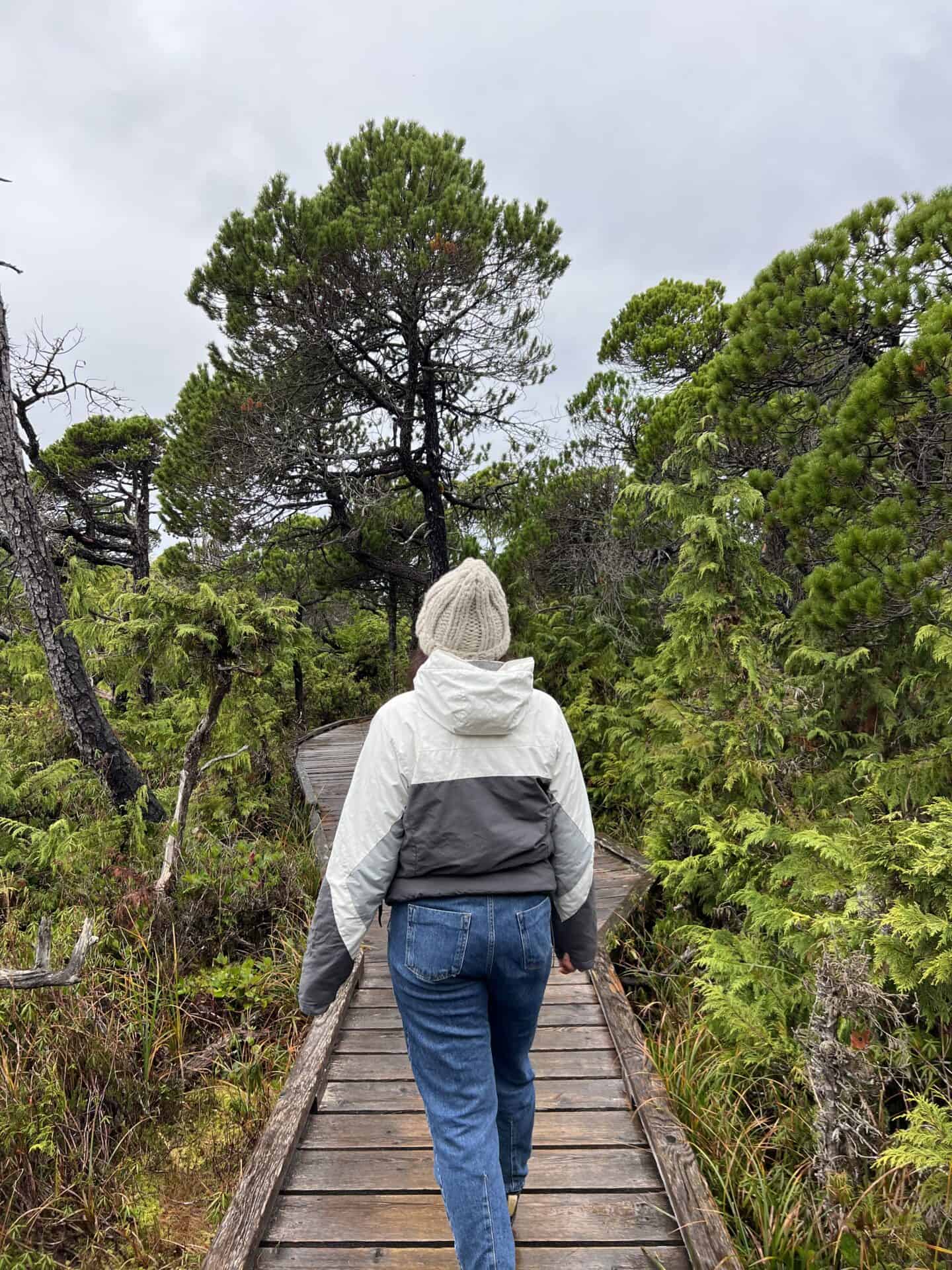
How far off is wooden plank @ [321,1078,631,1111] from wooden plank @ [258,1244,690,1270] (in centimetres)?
68

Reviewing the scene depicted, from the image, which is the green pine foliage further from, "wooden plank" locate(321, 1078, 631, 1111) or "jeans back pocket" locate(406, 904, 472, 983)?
"jeans back pocket" locate(406, 904, 472, 983)

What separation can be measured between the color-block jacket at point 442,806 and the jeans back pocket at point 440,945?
6 centimetres

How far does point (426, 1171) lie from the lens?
245cm

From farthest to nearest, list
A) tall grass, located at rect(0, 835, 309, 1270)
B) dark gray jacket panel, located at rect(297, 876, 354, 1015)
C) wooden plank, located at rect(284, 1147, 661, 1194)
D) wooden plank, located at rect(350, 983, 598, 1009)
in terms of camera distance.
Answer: wooden plank, located at rect(350, 983, 598, 1009) → tall grass, located at rect(0, 835, 309, 1270) → wooden plank, located at rect(284, 1147, 661, 1194) → dark gray jacket panel, located at rect(297, 876, 354, 1015)

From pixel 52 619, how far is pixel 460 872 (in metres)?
6.14

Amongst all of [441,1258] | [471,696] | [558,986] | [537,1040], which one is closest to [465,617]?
[471,696]

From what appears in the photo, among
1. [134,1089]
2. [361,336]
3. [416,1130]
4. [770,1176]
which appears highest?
[361,336]

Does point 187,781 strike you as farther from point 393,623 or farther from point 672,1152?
point 393,623

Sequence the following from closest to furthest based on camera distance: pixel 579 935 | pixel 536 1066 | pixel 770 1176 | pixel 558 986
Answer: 1. pixel 579 935
2. pixel 770 1176
3. pixel 536 1066
4. pixel 558 986

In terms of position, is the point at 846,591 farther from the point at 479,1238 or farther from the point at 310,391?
the point at 310,391

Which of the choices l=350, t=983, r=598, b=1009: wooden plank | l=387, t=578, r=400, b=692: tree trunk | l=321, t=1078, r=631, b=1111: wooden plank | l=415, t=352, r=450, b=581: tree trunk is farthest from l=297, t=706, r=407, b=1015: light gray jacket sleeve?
l=387, t=578, r=400, b=692: tree trunk

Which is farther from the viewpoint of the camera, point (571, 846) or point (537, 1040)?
point (537, 1040)

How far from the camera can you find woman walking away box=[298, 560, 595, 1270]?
5.29 ft

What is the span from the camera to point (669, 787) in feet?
18.0
